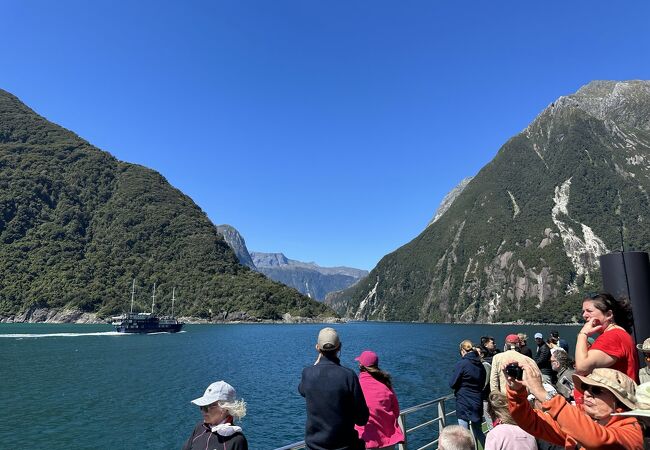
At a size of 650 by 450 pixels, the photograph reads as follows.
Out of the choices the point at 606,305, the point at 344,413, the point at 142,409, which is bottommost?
the point at 142,409

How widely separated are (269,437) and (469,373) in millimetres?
18029

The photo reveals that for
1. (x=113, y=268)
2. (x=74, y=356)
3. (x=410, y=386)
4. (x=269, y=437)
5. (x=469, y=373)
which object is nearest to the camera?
(x=469, y=373)

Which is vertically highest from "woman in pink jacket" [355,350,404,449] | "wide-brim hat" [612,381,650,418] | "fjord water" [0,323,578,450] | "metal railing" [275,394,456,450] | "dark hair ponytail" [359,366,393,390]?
"wide-brim hat" [612,381,650,418]

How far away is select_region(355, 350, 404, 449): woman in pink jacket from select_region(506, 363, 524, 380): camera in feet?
9.28

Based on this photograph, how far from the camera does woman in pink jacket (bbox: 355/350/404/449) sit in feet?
18.7

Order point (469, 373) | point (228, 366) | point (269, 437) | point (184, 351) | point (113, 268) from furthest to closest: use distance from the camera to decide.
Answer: point (113, 268)
point (184, 351)
point (228, 366)
point (269, 437)
point (469, 373)

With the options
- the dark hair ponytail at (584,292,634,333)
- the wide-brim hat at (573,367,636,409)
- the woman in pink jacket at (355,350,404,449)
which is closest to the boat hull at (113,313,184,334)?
the woman in pink jacket at (355,350,404,449)

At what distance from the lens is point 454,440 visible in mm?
3902

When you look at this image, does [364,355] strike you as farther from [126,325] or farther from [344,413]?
[126,325]

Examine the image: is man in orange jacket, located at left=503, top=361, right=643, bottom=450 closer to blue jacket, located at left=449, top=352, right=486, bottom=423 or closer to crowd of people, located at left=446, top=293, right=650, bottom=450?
crowd of people, located at left=446, top=293, right=650, bottom=450

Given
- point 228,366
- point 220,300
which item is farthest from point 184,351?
point 220,300

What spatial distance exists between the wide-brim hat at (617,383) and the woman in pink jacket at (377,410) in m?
3.10

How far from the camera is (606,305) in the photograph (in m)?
4.65

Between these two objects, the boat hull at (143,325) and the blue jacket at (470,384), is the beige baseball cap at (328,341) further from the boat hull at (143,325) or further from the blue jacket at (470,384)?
the boat hull at (143,325)
